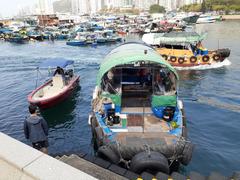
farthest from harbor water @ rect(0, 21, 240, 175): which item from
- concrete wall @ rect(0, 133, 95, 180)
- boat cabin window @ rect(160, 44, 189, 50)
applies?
concrete wall @ rect(0, 133, 95, 180)

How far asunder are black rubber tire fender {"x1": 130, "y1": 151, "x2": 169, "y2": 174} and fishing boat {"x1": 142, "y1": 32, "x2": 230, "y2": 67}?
1961 cm

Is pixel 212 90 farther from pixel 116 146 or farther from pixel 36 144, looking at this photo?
pixel 36 144

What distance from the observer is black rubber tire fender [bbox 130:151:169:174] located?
8.28m

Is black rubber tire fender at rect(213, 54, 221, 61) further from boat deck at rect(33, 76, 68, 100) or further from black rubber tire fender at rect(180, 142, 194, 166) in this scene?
black rubber tire fender at rect(180, 142, 194, 166)

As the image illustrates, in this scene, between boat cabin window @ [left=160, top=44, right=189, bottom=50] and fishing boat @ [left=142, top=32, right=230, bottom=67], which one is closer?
fishing boat @ [left=142, top=32, right=230, bottom=67]

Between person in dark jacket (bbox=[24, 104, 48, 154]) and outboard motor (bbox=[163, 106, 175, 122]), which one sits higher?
person in dark jacket (bbox=[24, 104, 48, 154])

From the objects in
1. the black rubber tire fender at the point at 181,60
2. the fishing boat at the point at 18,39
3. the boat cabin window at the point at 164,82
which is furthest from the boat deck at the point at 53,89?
the fishing boat at the point at 18,39

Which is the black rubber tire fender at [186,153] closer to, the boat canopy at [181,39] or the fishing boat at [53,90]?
the fishing boat at [53,90]

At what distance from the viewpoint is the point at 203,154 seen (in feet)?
38.4

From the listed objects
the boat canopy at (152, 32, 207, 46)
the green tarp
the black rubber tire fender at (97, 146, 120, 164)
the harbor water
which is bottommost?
the harbor water

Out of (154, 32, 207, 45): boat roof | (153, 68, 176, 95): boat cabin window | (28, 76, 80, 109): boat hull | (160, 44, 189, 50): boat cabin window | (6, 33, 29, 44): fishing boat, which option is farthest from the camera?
(6, 33, 29, 44): fishing boat

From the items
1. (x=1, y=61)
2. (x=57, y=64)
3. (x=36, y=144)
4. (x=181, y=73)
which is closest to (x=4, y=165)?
(x=36, y=144)

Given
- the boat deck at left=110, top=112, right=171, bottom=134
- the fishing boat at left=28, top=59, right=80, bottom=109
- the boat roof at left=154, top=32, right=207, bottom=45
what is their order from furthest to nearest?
the boat roof at left=154, top=32, right=207, bottom=45 < the fishing boat at left=28, top=59, right=80, bottom=109 < the boat deck at left=110, top=112, right=171, bottom=134

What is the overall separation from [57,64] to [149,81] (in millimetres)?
6958
